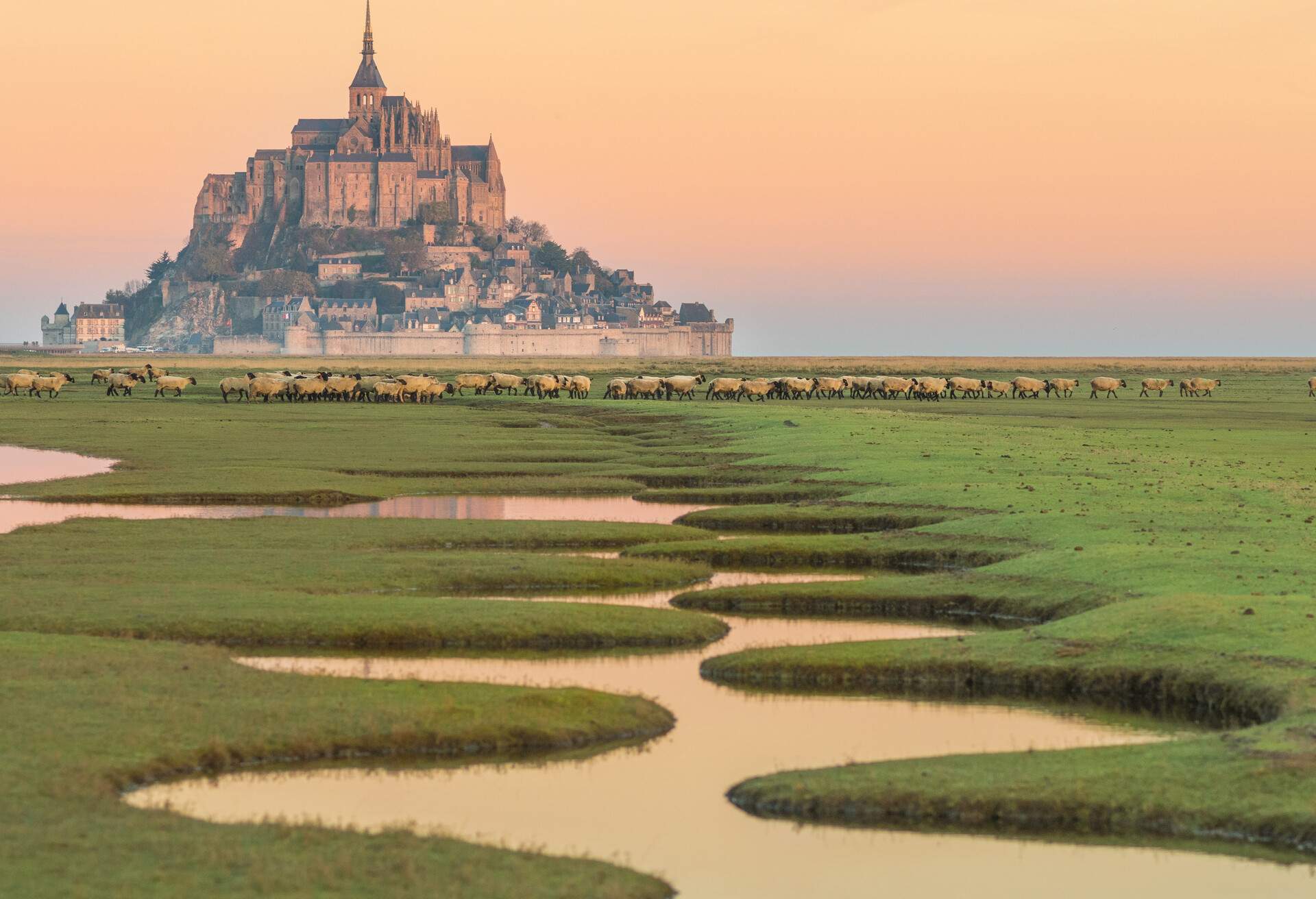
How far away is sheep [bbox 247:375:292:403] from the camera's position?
73625 mm

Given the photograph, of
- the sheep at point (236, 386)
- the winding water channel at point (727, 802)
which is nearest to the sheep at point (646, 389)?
the sheep at point (236, 386)

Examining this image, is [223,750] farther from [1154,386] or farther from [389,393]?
[1154,386]

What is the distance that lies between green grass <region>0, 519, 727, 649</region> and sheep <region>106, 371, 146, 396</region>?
183 ft

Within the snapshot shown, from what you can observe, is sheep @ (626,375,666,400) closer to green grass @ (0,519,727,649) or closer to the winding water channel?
green grass @ (0,519,727,649)

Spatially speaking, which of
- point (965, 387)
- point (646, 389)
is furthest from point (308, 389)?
point (965, 387)

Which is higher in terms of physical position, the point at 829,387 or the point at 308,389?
the point at 829,387

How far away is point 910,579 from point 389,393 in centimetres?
5484

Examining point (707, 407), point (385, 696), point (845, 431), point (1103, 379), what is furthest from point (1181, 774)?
point (1103, 379)

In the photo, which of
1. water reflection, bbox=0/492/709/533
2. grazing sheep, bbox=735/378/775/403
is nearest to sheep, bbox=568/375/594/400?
grazing sheep, bbox=735/378/775/403

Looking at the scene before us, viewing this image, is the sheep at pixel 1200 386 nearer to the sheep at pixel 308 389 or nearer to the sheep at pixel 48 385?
the sheep at pixel 308 389

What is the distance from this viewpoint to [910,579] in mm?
21062

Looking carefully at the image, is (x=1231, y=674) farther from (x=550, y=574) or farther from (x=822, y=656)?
(x=550, y=574)

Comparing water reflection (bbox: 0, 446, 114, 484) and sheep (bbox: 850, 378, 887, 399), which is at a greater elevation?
sheep (bbox: 850, 378, 887, 399)

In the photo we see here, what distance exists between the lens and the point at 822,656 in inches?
648
